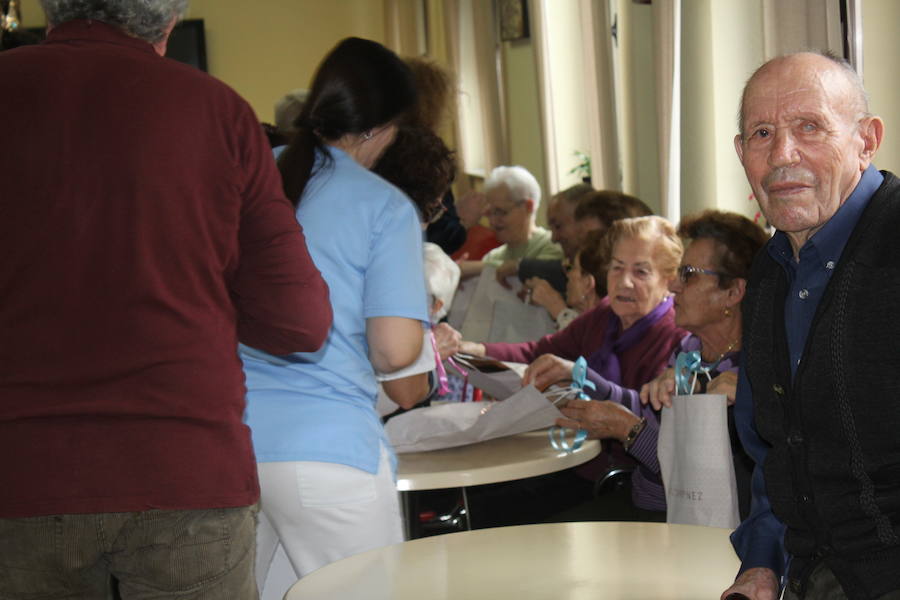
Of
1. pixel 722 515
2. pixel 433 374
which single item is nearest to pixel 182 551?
pixel 433 374

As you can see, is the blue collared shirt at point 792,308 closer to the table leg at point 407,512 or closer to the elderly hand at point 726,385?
the elderly hand at point 726,385

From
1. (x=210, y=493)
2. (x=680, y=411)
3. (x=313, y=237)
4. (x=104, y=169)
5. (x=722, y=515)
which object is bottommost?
(x=722, y=515)

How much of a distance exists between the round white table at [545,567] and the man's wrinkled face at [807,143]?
547 millimetres

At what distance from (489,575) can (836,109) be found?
815mm

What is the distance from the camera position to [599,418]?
2.67 meters

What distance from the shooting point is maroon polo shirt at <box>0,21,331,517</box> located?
1254 mm

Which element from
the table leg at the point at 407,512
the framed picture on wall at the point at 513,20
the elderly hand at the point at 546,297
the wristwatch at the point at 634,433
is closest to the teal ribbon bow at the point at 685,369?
the wristwatch at the point at 634,433

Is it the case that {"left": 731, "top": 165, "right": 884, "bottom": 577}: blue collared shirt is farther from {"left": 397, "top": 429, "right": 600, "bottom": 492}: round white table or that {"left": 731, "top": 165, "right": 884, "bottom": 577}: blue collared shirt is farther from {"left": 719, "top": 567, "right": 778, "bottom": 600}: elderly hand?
{"left": 397, "top": 429, "right": 600, "bottom": 492}: round white table

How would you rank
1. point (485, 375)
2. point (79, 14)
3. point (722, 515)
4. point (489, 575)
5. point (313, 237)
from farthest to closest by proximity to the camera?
point (485, 375), point (722, 515), point (313, 237), point (489, 575), point (79, 14)

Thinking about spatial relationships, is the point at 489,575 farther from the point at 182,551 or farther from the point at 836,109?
the point at 836,109

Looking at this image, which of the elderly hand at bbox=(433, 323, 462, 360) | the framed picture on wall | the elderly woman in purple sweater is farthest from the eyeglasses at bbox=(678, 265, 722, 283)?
the framed picture on wall

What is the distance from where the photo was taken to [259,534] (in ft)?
6.07

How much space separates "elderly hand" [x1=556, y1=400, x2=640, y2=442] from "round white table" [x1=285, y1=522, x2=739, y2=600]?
0.82 metres

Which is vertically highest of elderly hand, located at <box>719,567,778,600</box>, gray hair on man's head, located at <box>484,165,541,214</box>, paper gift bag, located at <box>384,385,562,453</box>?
gray hair on man's head, located at <box>484,165,541,214</box>
